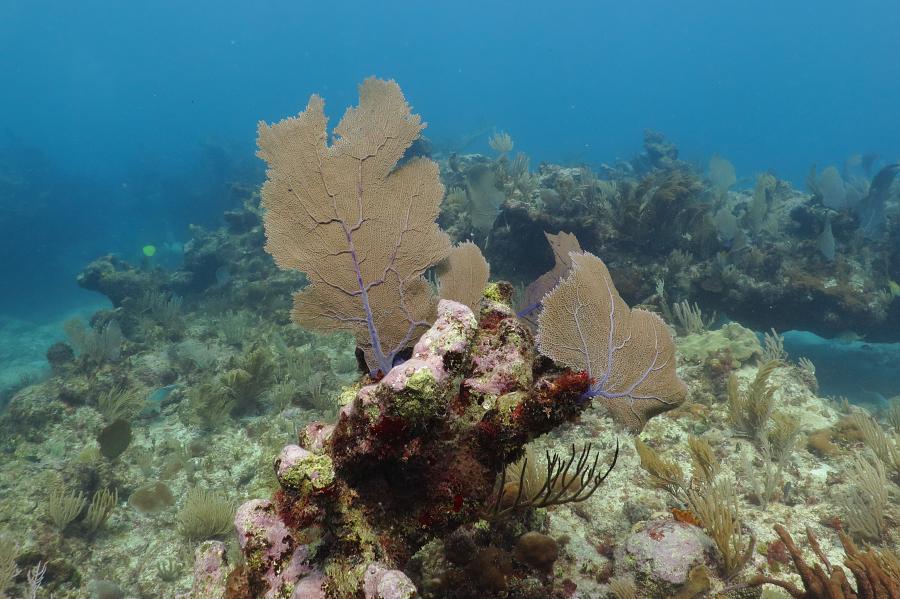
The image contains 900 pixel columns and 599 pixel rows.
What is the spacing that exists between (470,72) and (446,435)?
7136 inches

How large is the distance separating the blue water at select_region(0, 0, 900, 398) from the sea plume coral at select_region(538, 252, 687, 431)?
42.4m

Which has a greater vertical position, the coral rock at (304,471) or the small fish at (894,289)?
the small fish at (894,289)

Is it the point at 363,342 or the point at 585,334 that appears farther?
the point at 363,342

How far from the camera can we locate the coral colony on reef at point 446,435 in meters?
2.16

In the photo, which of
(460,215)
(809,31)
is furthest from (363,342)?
(809,31)

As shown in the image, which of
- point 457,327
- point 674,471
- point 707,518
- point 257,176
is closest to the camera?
point 457,327

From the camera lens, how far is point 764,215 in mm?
11609

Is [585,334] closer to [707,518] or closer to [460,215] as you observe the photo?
[707,518]

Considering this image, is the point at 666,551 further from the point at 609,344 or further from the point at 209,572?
the point at 209,572

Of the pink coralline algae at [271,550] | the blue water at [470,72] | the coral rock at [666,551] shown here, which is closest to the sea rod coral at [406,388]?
the pink coralline algae at [271,550]

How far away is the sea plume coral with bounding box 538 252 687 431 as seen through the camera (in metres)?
2.68

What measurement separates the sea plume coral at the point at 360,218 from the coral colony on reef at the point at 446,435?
0.8 inches

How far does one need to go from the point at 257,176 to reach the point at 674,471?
3120 cm

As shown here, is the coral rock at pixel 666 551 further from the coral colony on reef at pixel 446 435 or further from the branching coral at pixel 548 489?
the branching coral at pixel 548 489
